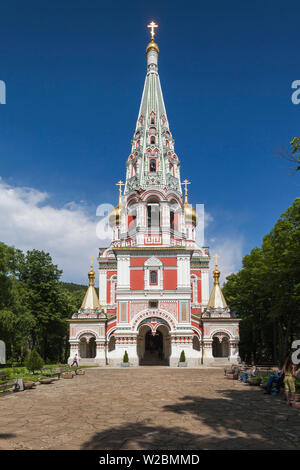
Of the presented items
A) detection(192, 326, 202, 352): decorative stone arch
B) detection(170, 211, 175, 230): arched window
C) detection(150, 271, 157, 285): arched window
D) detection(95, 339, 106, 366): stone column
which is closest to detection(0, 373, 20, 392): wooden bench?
detection(95, 339, 106, 366): stone column

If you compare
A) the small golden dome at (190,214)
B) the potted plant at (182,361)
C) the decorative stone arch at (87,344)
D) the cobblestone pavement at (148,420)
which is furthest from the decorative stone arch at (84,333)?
the cobblestone pavement at (148,420)

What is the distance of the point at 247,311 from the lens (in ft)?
120

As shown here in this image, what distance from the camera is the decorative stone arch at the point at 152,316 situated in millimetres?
30922

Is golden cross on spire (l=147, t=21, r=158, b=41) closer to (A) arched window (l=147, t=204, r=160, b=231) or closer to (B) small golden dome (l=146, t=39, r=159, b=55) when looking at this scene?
(B) small golden dome (l=146, t=39, r=159, b=55)

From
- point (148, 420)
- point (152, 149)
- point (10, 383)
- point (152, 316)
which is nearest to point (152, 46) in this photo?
point (152, 149)

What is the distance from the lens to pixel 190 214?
43.9m

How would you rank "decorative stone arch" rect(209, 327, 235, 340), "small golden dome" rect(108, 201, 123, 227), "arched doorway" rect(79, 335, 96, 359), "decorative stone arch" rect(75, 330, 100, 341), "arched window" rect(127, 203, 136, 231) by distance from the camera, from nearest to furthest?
"decorative stone arch" rect(209, 327, 235, 340)
"decorative stone arch" rect(75, 330, 100, 341)
"arched doorway" rect(79, 335, 96, 359)
"arched window" rect(127, 203, 136, 231)
"small golden dome" rect(108, 201, 123, 227)

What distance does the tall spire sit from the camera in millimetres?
34500

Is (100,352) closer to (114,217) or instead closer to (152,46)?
(114,217)

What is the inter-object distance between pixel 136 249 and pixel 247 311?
12875 mm

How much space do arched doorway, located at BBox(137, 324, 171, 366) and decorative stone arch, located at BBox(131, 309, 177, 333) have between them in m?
1.02

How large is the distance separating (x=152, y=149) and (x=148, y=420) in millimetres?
29387
